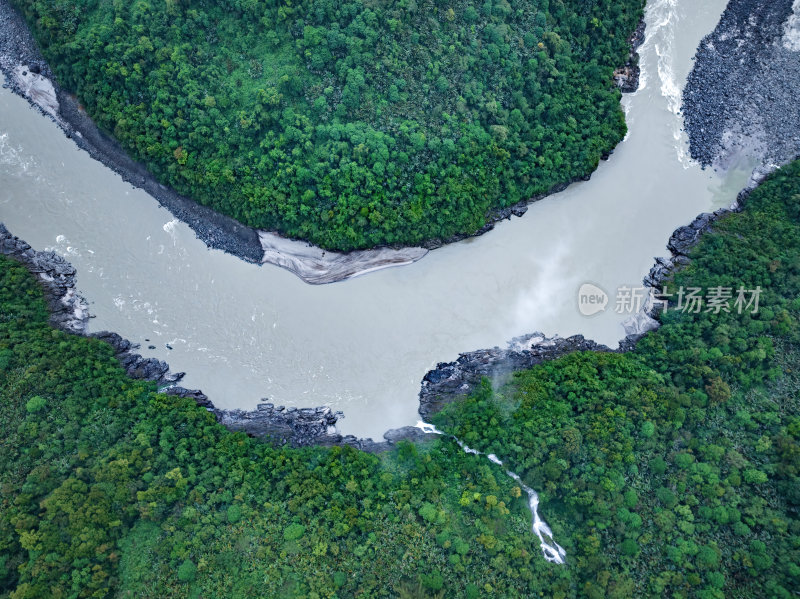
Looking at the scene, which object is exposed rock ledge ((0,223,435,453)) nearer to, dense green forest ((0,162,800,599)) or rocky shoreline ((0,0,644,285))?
dense green forest ((0,162,800,599))

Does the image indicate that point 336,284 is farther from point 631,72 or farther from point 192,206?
point 631,72

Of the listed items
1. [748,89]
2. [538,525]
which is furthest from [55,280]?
[748,89]

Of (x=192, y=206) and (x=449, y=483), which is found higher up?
(x=192, y=206)

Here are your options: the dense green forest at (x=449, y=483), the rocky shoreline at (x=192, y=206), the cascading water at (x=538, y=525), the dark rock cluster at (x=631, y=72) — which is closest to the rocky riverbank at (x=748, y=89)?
the dark rock cluster at (x=631, y=72)

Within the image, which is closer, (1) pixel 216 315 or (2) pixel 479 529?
(2) pixel 479 529

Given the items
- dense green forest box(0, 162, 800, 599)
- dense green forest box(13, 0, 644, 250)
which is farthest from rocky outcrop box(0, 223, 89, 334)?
dense green forest box(13, 0, 644, 250)

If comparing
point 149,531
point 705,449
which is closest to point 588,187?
point 705,449

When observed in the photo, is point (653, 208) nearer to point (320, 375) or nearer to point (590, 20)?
point (590, 20)
